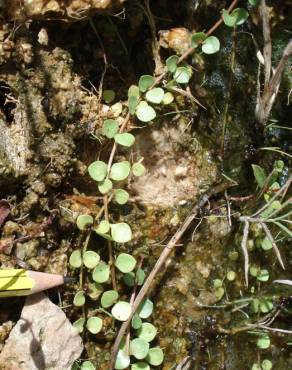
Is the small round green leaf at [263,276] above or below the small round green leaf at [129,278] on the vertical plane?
below

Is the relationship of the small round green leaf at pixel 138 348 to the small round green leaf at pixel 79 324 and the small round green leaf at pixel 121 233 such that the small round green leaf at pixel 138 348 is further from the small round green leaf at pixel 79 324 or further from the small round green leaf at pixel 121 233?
the small round green leaf at pixel 121 233

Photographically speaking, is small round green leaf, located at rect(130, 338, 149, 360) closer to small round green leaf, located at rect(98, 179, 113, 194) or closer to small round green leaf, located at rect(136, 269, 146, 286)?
small round green leaf, located at rect(136, 269, 146, 286)

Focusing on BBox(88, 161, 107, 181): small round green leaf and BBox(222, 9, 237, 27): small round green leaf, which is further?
BBox(222, 9, 237, 27): small round green leaf

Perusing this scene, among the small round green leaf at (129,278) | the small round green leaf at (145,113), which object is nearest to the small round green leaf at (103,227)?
the small round green leaf at (129,278)

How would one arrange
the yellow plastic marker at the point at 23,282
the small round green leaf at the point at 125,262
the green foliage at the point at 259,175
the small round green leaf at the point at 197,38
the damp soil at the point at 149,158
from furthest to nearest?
1. the green foliage at the point at 259,175
2. the small round green leaf at the point at 197,38
3. the small round green leaf at the point at 125,262
4. the damp soil at the point at 149,158
5. the yellow plastic marker at the point at 23,282

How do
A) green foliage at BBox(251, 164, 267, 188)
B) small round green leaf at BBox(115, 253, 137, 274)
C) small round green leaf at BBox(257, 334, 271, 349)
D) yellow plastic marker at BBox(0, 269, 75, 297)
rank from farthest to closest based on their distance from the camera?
small round green leaf at BBox(257, 334, 271, 349) → green foliage at BBox(251, 164, 267, 188) → small round green leaf at BBox(115, 253, 137, 274) → yellow plastic marker at BBox(0, 269, 75, 297)

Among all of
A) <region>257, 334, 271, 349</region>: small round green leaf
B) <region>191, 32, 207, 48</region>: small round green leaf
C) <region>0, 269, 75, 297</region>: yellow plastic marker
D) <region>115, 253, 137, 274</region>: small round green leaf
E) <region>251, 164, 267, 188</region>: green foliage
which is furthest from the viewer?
<region>257, 334, 271, 349</region>: small round green leaf

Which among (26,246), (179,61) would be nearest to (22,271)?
(26,246)

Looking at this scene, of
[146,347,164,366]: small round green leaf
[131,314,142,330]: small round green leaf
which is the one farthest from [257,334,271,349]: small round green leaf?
[131,314,142,330]: small round green leaf

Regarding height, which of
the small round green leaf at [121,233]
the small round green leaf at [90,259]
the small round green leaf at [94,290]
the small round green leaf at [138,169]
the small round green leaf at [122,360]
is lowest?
the small round green leaf at [122,360]
